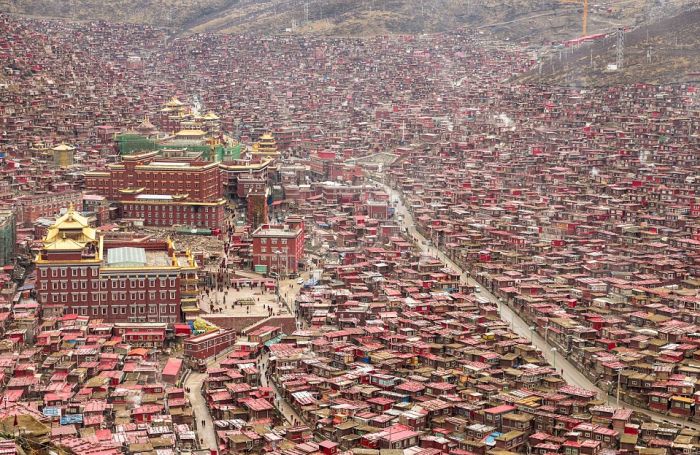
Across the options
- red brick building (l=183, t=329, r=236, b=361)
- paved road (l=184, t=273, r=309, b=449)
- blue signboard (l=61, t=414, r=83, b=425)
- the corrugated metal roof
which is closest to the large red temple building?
the corrugated metal roof

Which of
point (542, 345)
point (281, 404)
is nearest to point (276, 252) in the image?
point (542, 345)

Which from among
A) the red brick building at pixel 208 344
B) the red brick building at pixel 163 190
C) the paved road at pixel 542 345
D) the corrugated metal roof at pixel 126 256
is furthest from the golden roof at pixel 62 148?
the red brick building at pixel 208 344

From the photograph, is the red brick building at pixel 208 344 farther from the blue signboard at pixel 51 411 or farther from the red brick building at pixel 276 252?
the red brick building at pixel 276 252

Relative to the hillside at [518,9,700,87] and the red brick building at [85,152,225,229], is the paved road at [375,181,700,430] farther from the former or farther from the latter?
the hillside at [518,9,700,87]

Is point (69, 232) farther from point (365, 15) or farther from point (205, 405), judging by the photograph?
point (365, 15)

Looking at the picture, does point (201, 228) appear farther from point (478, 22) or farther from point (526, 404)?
point (478, 22)

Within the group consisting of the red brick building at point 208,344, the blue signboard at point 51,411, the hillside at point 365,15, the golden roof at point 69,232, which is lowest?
the blue signboard at point 51,411
